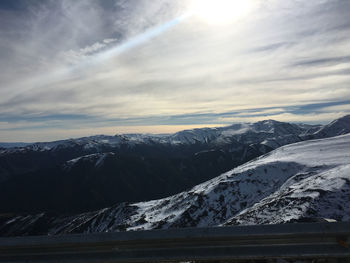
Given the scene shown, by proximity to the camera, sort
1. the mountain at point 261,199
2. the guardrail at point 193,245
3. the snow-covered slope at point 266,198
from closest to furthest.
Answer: the guardrail at point 193,245 < the snow-covered slope at point 266,198 < the mountain at point 261,199

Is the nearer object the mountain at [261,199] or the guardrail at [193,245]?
the guardrail at [193,245]

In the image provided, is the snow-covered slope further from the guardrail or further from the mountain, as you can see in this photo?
the guardrail

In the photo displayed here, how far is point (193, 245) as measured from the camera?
4.80 metres

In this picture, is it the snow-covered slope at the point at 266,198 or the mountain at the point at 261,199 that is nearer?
the snow-covered slope at the point at 266,198

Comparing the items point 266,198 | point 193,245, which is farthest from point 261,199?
point 193,245

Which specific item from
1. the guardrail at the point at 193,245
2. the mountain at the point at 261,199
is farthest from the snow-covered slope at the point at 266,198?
the guardrail at the point at 193,245

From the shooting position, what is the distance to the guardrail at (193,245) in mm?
4496

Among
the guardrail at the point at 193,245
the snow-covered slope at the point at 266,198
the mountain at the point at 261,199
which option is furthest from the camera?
the mountain at the point at 261,199

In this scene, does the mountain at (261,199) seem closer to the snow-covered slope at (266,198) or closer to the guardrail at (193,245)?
the snow-covered slope at (266,198)

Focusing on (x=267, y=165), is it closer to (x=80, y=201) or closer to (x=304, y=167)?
(x=304, y=167)

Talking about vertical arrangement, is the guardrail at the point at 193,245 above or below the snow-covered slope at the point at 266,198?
above

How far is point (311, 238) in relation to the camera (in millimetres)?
4516

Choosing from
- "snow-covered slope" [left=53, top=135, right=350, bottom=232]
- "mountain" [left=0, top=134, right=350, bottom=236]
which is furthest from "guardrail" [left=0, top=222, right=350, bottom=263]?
"snow-covered slope" [left=53, top=135, right=350, bottom=232]

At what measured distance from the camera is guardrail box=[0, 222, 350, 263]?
177 inches
